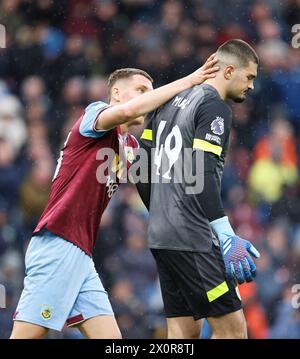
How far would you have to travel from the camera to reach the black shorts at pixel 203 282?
5.36 m

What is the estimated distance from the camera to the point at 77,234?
221 inches

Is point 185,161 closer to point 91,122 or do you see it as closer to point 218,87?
point 218,87

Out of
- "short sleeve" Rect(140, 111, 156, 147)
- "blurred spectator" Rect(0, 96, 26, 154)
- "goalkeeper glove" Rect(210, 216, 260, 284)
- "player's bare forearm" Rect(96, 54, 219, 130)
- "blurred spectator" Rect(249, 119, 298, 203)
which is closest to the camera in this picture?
"goalkeeper glove" Rect(210, 216, 260, 284)

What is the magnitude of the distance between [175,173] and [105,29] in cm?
627

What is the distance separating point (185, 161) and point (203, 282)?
0.71 meters

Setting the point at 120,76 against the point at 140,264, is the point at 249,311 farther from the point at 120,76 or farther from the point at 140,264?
the point at 120,76

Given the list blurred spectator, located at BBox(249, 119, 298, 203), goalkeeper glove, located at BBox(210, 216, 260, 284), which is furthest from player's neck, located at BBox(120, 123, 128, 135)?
blurred spectator, located at BBox(249, 119, 298, 203)

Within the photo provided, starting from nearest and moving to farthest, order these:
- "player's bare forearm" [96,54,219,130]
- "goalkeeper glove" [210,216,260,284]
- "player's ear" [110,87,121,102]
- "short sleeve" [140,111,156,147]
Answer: "goalkeeper glove" [210,216,260,284]
"player's bare forearm" [96,54,219,130]
"short sleeve" [140,111,156,147]
"player's ear" [110,87,121,102]

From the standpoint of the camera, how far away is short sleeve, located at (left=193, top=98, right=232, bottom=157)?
5.30m

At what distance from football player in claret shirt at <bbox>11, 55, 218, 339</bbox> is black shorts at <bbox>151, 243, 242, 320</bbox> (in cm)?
49

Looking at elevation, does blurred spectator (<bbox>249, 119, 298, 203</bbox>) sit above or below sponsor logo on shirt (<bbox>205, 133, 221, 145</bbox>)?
below

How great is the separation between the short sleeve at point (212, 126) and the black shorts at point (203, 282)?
0.58 meters

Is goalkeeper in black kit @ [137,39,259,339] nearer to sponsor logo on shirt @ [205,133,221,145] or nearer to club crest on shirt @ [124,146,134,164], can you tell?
sponsor logo on shirt @ [205,133,221,145]

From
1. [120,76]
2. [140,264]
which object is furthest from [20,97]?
[120,76]
